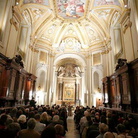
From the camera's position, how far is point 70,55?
19172mm

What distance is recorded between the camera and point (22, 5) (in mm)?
10898

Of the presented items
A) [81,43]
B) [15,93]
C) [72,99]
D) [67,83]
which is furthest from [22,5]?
[72,99]

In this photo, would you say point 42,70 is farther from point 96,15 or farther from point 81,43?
point 96,15

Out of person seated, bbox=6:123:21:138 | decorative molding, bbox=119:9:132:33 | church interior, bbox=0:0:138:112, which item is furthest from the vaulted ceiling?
person seated, bbox=6:123:21:138

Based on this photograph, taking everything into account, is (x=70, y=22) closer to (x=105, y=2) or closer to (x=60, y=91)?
(x=105, y=2)

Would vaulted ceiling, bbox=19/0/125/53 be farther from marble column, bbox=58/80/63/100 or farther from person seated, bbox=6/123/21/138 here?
person seated, bbox=6/123/21/138

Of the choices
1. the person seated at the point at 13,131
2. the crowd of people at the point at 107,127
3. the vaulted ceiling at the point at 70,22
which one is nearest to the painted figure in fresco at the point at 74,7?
the vaulted ceiling at the point at 70,22

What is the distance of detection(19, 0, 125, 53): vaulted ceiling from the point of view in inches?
506

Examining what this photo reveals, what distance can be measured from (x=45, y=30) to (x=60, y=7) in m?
3.80

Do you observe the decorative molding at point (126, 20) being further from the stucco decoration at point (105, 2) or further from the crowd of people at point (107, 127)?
the crowd of people at point (107, 127)

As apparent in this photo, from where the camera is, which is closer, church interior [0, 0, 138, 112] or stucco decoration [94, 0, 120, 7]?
church interior [0, 0, 138, 112]

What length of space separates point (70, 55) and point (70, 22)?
191 inches

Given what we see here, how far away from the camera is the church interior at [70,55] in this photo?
26.9 feet

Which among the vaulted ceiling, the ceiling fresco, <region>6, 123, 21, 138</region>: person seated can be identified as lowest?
<region>6, 123, 21, 138</region>: person seated
